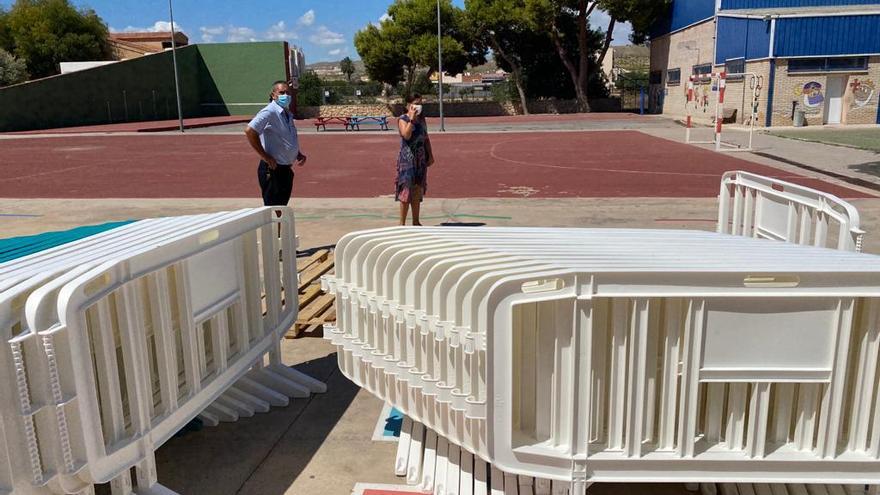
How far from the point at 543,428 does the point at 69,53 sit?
214 feet

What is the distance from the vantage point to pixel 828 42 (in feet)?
108

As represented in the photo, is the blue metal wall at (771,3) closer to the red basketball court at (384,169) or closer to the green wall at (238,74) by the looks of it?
the red basketball court at (384,169)

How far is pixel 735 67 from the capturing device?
1454 inches

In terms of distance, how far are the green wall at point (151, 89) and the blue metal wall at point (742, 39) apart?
3140 centimetres

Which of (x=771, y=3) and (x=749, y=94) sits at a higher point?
(x=771, y=3)

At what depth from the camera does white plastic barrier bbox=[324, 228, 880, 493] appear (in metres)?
2.74

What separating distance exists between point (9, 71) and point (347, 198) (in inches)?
1937

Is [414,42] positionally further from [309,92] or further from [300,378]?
[300,378]

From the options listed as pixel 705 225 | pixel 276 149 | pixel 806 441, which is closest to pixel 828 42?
→ pixel 705 225

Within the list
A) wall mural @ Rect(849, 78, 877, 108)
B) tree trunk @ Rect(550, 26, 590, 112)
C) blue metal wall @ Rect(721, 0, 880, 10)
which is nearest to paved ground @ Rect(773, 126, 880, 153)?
wall mural @ Rect(849, 78, 877, 108)

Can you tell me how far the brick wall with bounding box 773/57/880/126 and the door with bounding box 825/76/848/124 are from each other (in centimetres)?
17

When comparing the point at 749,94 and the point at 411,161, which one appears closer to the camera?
the point at 411,161

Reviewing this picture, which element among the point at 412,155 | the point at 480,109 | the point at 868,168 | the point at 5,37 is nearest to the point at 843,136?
the point at 868,168

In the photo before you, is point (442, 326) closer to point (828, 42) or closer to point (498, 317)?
point (498, 317)
